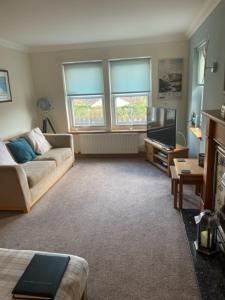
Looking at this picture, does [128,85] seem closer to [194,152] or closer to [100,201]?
[194,152]

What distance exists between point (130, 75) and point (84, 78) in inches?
38.0

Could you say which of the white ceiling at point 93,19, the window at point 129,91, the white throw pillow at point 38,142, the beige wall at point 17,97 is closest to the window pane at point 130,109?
the window at point 129,91

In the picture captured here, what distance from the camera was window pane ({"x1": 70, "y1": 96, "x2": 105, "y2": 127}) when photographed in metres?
4.97

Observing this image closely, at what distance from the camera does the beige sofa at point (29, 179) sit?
2.79 m

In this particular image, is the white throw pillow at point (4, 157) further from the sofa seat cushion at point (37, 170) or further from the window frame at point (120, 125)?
the window frame at point (120, 125)

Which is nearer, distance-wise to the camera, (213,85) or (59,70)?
(213,85)

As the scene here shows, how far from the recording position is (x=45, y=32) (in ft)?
11.6

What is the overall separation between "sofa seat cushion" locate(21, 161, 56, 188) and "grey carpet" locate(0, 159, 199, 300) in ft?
1.15

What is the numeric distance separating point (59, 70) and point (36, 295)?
437 centimetres

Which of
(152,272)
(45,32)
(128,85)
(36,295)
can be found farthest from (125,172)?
(36,295)

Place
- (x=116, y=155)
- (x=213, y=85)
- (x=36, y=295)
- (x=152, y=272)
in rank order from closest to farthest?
(x=36, y=295) → (x=152, y=272) → (x=213, y=85) → (x=116, y=155)

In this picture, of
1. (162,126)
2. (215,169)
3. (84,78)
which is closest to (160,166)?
(162,126)

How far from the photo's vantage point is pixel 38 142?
4.14 meters

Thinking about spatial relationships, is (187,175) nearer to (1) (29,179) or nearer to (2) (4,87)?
(1) (29,179)
